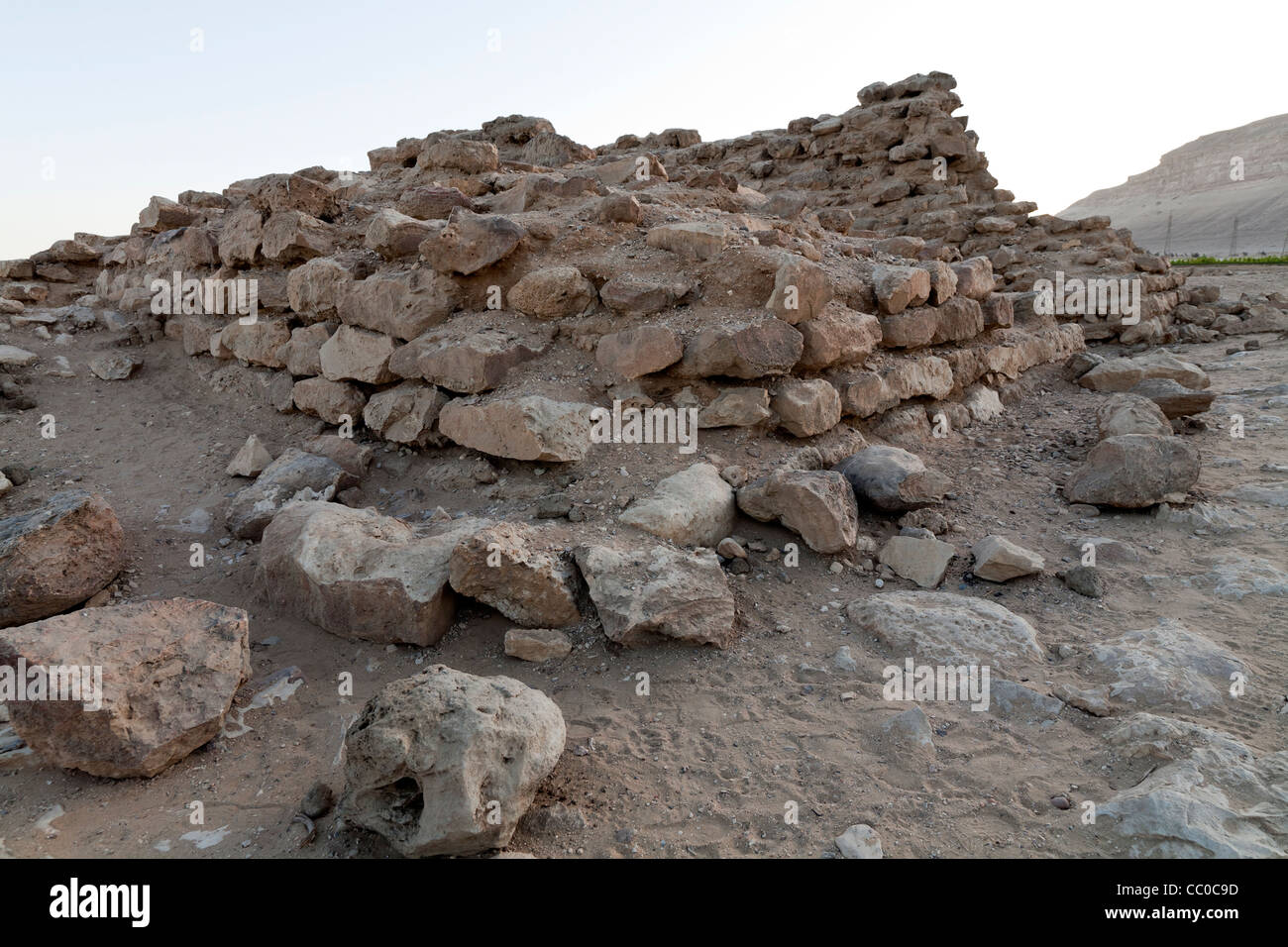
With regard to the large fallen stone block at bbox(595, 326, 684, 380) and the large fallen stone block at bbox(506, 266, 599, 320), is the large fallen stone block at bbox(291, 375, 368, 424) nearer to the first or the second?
the large fallen stone block at bbox(506, 266, 599, 320)

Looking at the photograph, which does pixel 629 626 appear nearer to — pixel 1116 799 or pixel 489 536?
pixel 489 536

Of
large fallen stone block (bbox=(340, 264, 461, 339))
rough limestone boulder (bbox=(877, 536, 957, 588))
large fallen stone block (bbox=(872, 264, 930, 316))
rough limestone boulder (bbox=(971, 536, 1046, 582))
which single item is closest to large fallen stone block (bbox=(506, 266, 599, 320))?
large fallen stone block (bbox=(340, 264, 461, 339))

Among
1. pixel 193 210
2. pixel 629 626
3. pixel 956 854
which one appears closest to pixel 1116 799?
pixel 956 854

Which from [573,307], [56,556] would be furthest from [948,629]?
[56,556]

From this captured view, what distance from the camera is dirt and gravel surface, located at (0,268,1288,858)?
8.15 ft

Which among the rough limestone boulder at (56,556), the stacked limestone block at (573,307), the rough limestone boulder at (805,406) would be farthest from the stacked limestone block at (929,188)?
the rough limestone boulder at (56,556)

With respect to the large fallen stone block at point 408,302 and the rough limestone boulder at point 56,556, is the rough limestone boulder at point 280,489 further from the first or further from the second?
the large fallen stone block at point 408,302

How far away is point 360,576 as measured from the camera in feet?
11.7

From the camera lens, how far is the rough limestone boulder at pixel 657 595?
3367 mm

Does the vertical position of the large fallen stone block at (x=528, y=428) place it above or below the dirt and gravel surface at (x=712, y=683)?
above

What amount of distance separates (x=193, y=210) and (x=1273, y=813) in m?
10.2

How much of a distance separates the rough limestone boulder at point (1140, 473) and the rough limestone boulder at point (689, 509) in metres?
2.56

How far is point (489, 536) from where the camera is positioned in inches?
136

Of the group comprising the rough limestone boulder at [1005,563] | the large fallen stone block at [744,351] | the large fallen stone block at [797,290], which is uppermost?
the large fallen stone block at [797,290]
